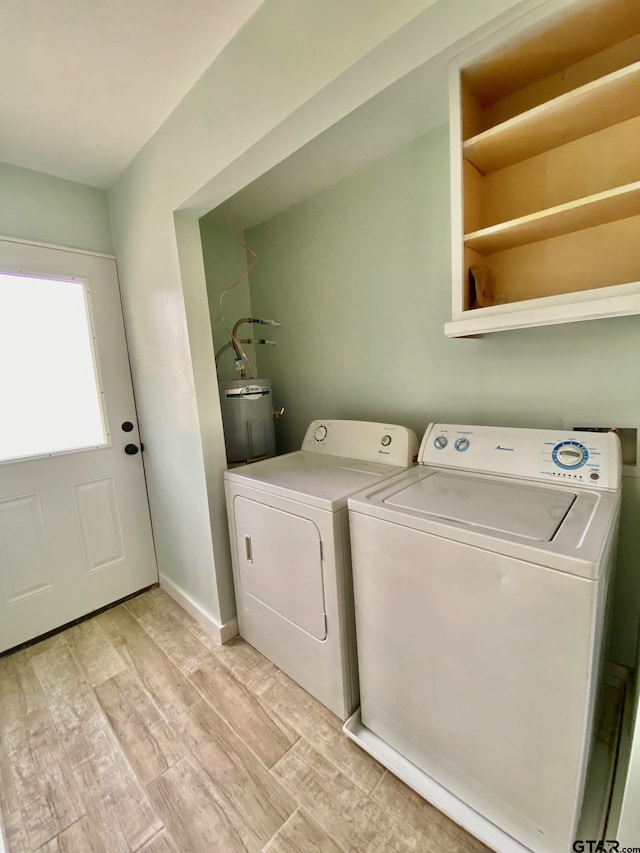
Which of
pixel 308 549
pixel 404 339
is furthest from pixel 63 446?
pixel 404 339

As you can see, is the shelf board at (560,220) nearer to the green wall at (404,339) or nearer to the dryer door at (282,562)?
the green wall at (404,339)

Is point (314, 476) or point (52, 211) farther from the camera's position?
point (52, 211)

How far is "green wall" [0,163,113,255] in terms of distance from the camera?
1.75 meters

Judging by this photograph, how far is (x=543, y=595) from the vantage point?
81 centimetres

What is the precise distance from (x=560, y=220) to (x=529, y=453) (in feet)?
2.50

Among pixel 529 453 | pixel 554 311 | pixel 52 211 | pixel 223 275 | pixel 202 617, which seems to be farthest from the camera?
pixel 223 275

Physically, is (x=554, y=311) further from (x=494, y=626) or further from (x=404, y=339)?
(x=494, y=626)

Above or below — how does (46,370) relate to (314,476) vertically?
above

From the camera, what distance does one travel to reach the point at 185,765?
1.28 meters

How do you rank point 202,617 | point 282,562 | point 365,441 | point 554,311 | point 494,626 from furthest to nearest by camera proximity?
point 202,617 → point 365,441 → point 282,562 → point 554,311 → point 494,626

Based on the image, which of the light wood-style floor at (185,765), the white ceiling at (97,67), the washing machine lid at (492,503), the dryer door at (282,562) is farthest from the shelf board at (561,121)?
the light wood-style floor at (185,765)

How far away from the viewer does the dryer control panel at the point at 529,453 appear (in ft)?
3.67

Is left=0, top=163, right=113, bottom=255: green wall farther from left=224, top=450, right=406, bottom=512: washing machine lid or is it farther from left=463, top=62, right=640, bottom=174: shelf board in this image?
left=463, top=62, right=640, bottom=174: shelf board

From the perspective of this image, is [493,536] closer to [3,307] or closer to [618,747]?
[618,747]
